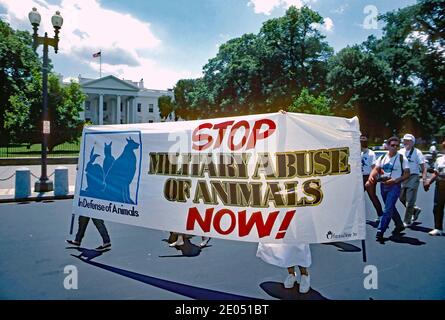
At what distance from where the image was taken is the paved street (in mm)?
4059

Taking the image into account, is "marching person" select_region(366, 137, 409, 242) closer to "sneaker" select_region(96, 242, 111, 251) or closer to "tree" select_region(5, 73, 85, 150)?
"sneaker" select_region(96, 242, 111, 251)

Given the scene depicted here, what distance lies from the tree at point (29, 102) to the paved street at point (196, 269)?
23160mm

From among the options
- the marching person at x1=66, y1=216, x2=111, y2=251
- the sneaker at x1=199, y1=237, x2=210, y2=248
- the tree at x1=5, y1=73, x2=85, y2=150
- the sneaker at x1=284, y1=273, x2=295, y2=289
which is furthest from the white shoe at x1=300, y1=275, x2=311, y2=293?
the tree at x1=5, y1=73, x2=85, y2=150

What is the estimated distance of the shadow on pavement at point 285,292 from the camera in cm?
396

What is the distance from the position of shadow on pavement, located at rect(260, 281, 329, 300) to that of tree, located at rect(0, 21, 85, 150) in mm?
26189

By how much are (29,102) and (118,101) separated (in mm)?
43565

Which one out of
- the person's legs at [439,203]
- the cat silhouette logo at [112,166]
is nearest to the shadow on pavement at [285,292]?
the cat silhouette logo at [112,166]

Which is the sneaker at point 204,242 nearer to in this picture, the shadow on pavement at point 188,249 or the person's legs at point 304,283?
the shadow on pavement at point 188,249

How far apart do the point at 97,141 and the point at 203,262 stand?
9.23ft

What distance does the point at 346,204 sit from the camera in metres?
4.07

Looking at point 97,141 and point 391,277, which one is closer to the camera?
point 391,277

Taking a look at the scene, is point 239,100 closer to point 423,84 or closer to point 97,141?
point 423,84

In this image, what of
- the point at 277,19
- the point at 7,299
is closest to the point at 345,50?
the point at 277,19
